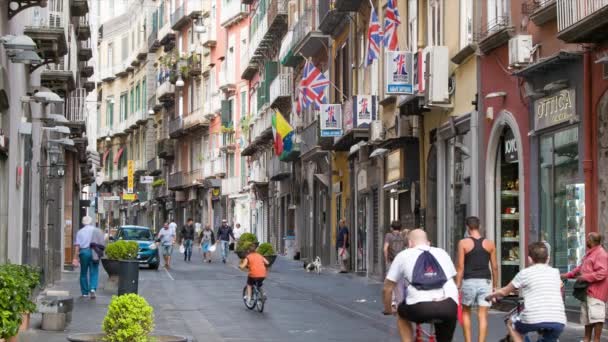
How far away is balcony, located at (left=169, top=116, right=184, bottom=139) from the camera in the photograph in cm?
8400

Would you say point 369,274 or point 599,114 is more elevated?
point 599,114

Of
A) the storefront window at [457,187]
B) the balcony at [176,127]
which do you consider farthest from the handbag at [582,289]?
the balcony at [176,127]

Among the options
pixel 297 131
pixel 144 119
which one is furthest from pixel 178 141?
pixel 297 131

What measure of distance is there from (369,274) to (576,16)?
2004 centimetres

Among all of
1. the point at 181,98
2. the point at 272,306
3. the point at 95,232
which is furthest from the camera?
the point at 181,98

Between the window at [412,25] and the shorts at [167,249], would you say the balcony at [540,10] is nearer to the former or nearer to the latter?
the window at [412,25]

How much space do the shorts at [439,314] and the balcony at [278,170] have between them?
4531 centimetres

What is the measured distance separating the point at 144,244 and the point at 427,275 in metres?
32.8

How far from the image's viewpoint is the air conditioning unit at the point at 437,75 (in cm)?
2727

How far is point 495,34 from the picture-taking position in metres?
23.8

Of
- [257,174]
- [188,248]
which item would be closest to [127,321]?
[188,248]

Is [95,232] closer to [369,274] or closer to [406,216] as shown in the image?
[406,216]

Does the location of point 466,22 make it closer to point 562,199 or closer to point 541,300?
point 562,199

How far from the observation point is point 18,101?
922 inches
